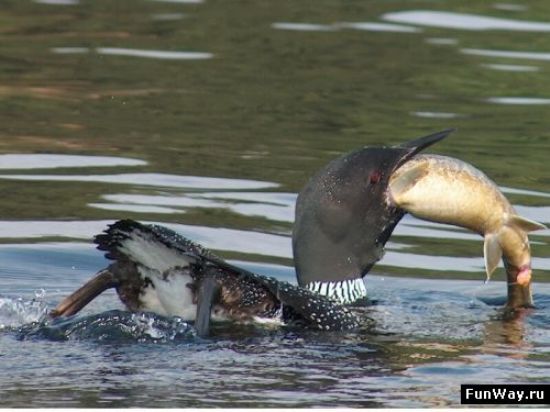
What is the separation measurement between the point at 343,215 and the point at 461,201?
A: 1.83 ft

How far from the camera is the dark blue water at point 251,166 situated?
6.98 m

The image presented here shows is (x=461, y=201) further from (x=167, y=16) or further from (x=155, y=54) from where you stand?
(x=167, y=16)

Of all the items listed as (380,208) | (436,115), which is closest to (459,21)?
(436,115)

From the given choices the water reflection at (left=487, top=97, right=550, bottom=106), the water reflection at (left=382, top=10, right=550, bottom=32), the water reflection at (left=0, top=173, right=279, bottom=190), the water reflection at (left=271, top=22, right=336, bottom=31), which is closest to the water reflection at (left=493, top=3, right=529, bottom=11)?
the water reflection at (left=382, top=10, right=550, bottom=32)

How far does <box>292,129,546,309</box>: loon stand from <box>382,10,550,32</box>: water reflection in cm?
826

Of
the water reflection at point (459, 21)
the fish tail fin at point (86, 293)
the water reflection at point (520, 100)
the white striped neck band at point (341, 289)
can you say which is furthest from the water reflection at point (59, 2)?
the fish tail fin at point (86, 293)

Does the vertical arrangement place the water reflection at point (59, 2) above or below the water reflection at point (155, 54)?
above

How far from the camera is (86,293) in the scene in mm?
7660

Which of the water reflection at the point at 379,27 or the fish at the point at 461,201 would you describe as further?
the water reflection at the point at 379,27

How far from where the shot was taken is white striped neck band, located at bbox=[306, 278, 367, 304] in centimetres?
830

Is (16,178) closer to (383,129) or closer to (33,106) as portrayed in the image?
(33,106)

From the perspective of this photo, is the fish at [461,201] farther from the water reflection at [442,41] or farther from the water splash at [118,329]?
the water reflection at [442,41]

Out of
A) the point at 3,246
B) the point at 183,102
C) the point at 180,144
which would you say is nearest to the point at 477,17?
the point at 183,102

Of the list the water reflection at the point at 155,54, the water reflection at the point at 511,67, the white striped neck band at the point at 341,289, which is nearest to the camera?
the white striped neck band at the point at 341,289
